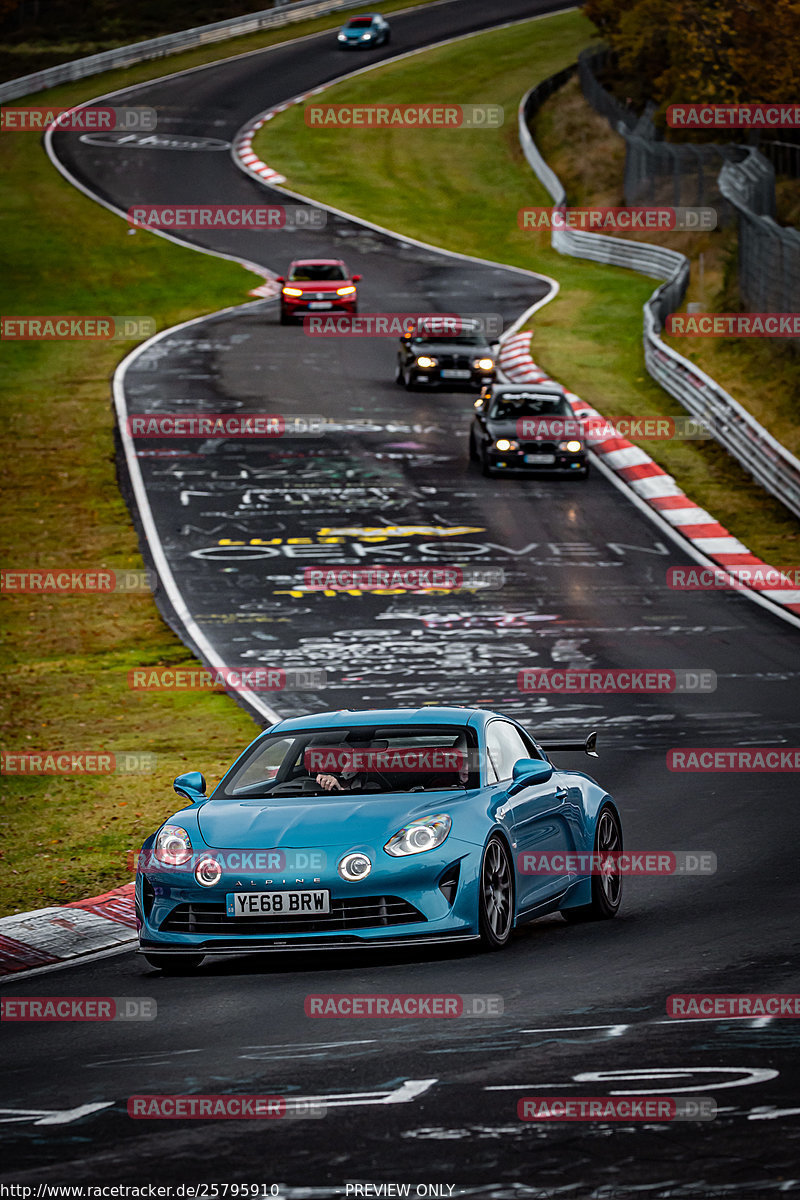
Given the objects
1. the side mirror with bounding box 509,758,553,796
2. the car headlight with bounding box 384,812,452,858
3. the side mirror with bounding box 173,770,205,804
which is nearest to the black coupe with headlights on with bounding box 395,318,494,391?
the side mirror with bounding box 509,758,553,796

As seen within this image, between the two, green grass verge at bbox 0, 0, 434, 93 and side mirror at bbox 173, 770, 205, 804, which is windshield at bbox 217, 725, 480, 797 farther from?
green grass verge at bbox 0, 0, 434, 93

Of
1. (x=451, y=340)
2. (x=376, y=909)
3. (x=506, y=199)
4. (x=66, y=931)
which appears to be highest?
(x=506, y=199)

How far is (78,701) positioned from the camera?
20.8m

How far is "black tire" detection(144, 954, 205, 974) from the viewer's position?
989 cm

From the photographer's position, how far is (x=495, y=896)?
9945 mm

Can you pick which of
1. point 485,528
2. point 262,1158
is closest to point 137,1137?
point 262,1158

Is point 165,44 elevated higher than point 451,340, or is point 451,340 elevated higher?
point 165,44

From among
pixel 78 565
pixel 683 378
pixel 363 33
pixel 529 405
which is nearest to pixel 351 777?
pixel 78 565

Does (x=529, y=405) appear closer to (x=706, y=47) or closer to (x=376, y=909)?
(x=376, y=909)

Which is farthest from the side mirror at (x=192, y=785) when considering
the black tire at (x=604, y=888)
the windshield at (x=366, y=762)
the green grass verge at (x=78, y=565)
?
the black tire at (x=604, y=888)

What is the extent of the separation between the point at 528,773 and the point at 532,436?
2237 centimetres

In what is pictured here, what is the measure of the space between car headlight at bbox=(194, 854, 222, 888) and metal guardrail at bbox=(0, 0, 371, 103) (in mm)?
71278

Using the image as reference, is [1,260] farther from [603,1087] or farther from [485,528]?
[603,1087]

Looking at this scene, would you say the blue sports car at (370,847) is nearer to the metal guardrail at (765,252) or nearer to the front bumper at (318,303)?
the metal guardrail at (765,252)
